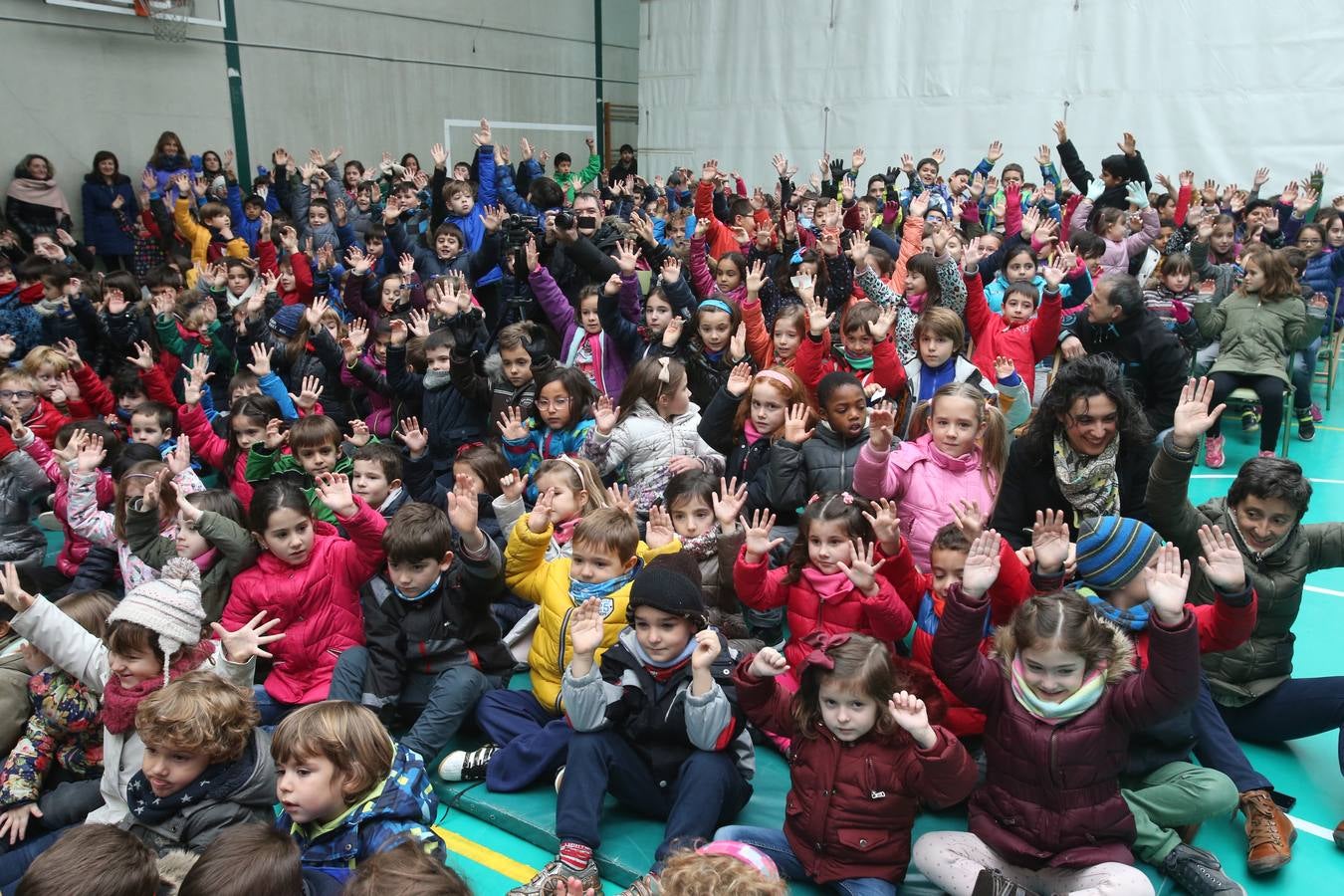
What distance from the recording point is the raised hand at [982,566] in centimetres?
262

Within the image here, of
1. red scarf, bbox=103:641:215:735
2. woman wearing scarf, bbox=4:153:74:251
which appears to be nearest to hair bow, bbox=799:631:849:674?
red scarf, bbox=103:641:215:735

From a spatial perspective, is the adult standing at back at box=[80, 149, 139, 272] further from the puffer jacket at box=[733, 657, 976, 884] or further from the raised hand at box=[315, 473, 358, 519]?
the puffer jacket at box=[733, 657, 976, 884]

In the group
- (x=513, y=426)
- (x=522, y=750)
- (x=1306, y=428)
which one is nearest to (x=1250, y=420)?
(x=1306, y=428)

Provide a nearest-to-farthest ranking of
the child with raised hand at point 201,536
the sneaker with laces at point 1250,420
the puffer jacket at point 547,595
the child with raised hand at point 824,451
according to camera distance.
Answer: the puffer jacket at point 547,595, the child with raised hand at point 201,536, the child with raised hand at point 824,451, the sneaker with laces at point 1250,420

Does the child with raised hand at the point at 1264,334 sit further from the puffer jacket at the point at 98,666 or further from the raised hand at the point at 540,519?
the puffer jacket at the point at 98,666

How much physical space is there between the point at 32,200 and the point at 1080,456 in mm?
11274

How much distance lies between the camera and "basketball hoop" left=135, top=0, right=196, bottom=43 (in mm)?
11570

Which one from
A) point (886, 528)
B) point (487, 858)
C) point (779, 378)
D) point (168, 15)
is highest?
point (168, 15)

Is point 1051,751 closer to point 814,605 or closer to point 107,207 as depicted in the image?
point 814,605

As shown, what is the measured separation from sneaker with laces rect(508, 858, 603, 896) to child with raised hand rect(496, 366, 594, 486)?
2343 millimetres

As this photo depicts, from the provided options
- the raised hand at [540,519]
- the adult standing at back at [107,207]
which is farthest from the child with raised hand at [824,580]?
the adult standing at back at [107,207]

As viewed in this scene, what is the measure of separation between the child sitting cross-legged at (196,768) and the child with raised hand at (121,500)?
146cm

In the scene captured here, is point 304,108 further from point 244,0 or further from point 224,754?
point 224,754

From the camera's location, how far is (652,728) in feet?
9.67
